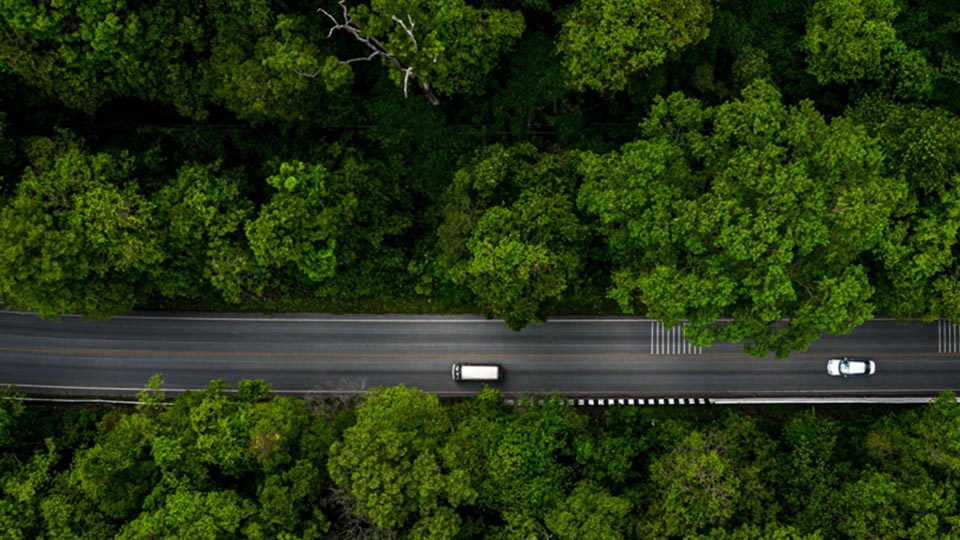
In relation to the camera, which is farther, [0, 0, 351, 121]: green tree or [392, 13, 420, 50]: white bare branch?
[0, 0, 351, 121]: green tree

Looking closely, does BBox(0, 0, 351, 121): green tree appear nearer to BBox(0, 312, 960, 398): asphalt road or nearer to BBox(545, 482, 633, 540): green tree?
BBox(0, 312, 960, 398): asphalt road

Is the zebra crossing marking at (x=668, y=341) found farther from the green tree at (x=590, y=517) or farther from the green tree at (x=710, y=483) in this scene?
the green tree at (x=590, y=517)

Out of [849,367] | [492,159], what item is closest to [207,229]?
[492,159]

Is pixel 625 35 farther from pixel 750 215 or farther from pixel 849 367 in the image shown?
Result: pixel 849 367

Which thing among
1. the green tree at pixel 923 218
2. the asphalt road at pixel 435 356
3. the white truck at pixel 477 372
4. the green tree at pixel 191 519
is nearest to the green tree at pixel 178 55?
the asphalt road at pixel 435 356

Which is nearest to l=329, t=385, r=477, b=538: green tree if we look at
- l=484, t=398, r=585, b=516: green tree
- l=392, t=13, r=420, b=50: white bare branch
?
l=484, t=398, r=585, b=516: green tree

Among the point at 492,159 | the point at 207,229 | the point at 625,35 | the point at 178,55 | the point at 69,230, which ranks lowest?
the point at 69,230
